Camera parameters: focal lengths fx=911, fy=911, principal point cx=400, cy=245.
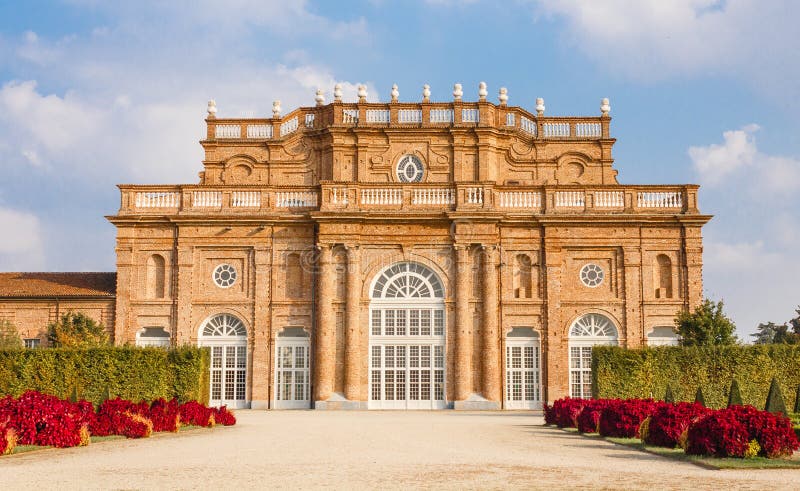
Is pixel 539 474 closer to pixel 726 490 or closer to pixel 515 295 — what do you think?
pixel 726 490

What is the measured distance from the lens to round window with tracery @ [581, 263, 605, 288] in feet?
129

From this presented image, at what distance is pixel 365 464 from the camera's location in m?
16.0

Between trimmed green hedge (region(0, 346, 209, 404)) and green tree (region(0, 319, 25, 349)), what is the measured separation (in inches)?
68.0

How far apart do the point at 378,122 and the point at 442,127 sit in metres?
3.00

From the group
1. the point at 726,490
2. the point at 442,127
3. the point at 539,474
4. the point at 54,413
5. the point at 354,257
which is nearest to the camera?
the point at 726,490

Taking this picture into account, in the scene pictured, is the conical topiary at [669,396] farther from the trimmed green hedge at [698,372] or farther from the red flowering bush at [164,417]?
the red flowering bush at [164,417]

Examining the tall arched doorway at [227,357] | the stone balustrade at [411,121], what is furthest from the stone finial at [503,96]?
the tall arched doorway at [227,357]

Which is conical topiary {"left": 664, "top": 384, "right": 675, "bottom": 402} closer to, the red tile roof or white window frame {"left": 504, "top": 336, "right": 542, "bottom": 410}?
white window frame {"left": 504, "top": 336, "right": 542, "bottom": 410}

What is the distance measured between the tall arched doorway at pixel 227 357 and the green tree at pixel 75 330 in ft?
14.0

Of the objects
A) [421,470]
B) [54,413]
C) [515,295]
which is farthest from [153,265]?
[421,470]

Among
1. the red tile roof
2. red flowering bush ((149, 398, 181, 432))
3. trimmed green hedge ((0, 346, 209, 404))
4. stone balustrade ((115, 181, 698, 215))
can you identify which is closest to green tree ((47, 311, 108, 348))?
the red tile roof

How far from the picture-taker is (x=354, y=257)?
3847 centimetres

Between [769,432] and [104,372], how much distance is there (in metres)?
22.7

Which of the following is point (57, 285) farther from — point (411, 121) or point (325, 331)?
point (411, 121)
